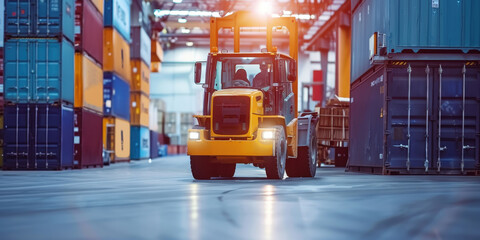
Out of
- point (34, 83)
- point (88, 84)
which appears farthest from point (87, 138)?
point (34, 83)

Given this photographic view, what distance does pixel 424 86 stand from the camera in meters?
15.0

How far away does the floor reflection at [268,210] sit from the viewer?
4.77 meters

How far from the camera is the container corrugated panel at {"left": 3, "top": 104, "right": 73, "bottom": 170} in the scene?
18.7 m

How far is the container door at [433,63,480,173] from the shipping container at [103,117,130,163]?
1530cm

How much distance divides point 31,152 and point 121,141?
10215 millimetres

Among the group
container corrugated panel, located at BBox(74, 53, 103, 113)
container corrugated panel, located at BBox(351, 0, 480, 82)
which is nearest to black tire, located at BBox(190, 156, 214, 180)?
container corrugated panel, located at BBox(351, 0, 480, 82)

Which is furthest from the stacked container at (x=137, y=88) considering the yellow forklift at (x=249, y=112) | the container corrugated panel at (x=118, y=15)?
the yellow forklift at (x=249, y=112)

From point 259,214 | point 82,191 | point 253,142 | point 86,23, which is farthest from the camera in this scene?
point 86,23

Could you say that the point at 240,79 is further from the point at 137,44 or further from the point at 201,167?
the point at 137,44

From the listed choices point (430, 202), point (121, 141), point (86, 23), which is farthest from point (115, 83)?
point (430, 202)

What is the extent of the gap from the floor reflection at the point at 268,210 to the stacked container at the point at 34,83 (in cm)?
1100

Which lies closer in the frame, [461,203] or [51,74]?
[461,203]

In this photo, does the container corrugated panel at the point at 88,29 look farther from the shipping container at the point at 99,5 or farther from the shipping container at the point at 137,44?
the shipping container at the point at 137,44

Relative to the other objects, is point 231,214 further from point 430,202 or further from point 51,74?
point 51,74
